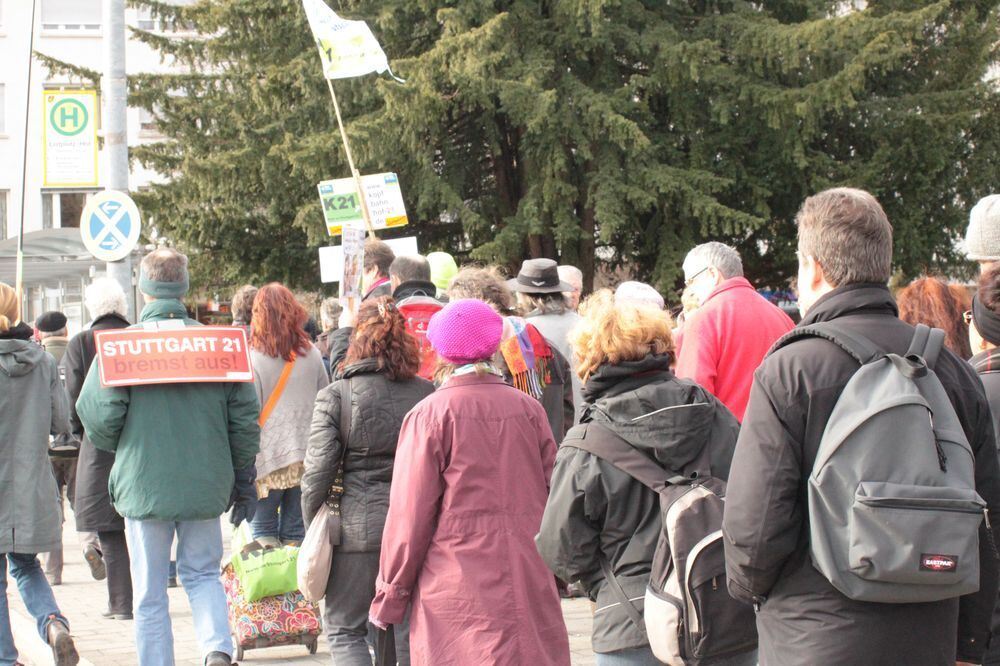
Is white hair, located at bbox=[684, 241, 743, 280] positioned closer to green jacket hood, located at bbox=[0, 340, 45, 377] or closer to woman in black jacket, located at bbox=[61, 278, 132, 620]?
green jacket hood, located at bbox=[0, 340, 45, 377]

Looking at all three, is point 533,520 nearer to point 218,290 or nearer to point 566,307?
point 566,307

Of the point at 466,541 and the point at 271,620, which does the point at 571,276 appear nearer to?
the point at 271,620

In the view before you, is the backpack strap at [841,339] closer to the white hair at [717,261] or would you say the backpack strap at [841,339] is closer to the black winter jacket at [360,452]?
the black winter jacket at [360,452]

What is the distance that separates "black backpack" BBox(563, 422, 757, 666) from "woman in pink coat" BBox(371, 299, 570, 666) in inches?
30.8

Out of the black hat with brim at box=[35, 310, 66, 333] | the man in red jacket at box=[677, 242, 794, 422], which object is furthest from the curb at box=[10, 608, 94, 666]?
the black hat with brim at box=[35, 310, 66, 333]

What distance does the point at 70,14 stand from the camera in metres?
42.2

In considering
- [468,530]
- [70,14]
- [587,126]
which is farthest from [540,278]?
[70,14]

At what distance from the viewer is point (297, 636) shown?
6.82 meters

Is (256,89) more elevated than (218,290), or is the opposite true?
(256,89)

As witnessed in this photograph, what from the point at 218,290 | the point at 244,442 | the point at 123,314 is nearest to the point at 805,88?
the point at 218,290

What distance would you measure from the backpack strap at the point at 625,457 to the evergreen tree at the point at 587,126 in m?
13.7

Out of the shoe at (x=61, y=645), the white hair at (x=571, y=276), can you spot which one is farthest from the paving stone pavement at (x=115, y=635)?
the white hair at (x=571, y=276)

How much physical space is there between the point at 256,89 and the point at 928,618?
55.7ft

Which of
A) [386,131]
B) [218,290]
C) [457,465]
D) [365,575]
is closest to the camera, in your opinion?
[457,465]
